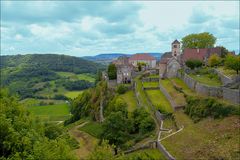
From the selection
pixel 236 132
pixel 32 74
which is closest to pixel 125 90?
pixel 236 132

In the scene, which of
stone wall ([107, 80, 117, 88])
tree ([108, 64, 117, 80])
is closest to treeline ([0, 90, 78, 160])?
stone wall ([107, 80, 117, 88])

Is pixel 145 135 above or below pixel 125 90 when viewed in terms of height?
below

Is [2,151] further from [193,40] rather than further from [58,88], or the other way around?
[58,88]

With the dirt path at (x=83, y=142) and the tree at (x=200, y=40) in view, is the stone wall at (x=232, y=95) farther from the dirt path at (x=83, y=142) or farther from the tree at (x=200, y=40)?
the tree at (x=200, y=40)

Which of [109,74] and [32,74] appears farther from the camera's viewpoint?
[32,74]

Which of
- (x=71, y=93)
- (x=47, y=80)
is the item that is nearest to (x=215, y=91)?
(x=71, y=93)

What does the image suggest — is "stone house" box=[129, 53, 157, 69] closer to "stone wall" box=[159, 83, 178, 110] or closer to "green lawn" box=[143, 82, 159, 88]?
"green lawn" box=[143, 82, 159, 88]

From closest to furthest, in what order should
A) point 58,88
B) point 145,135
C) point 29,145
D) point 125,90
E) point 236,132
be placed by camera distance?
point 29,145 < point 236,132 < point 145,135 < point 125,90 < point 58,88
